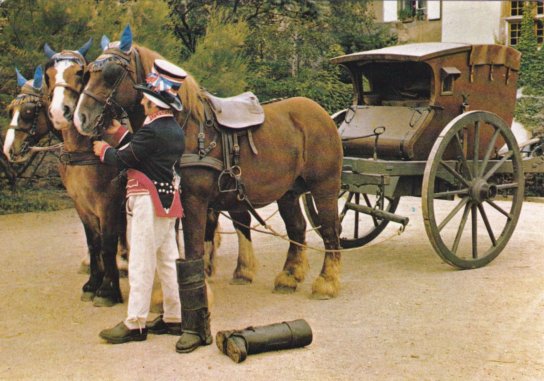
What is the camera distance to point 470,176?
283 inches

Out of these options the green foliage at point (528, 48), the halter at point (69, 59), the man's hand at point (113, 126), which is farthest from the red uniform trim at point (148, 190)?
the green foliage at point (528, 48)

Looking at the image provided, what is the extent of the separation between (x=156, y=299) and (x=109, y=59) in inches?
75.6

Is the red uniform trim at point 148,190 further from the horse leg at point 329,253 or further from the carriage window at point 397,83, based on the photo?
the carriage window at point 397,83

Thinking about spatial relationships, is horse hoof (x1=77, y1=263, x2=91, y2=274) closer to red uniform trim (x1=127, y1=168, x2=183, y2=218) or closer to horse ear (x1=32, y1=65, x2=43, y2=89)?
horse ear (x1=32, y1=65, x2=43, y2=89)

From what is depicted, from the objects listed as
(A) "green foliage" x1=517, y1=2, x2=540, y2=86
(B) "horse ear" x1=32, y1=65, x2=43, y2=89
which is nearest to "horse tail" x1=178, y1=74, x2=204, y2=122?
(B) "horse ear" x1=32, y1=65, x2=43, y2=89

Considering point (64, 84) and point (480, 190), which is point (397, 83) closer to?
point (480, 190)

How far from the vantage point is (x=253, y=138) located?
5.75 metres

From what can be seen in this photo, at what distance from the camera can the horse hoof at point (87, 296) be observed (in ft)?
20.2

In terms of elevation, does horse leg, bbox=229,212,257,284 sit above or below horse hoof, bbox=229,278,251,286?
above

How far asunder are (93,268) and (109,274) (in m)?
0.33

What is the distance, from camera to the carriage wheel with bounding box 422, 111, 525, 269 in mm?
6691

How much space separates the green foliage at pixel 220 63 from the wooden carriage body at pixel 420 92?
4.46 meters

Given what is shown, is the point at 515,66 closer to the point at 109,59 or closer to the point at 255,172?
the point at 255,172

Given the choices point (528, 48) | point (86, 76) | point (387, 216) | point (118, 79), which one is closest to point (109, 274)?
point (86, 76)
